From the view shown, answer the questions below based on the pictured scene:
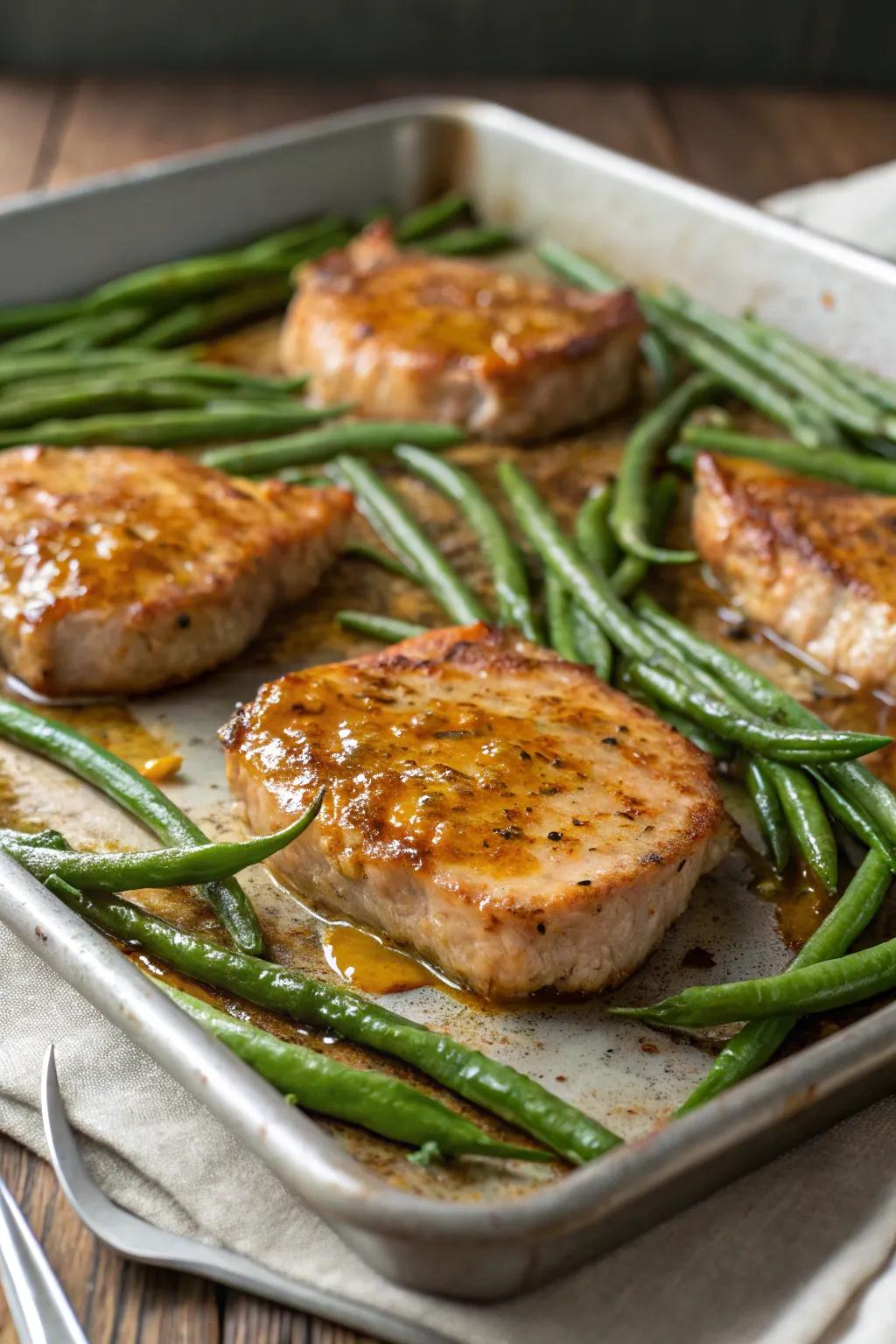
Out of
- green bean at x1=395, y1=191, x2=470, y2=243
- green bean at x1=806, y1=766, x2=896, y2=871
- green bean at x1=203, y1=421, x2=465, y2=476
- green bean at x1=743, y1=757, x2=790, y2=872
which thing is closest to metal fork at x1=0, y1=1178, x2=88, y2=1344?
green bean at x1=743, y1=757, x2=790, y2=872

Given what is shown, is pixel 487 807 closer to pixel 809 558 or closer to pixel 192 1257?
pixel 192 1257

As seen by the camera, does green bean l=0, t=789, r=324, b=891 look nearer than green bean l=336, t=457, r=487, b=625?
Yes

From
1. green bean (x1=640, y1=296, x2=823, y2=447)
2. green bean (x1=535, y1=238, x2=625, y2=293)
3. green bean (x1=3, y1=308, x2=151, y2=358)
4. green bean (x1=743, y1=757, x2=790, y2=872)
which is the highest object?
green bean (x1=535, y1=238, x2=625, y2=293)

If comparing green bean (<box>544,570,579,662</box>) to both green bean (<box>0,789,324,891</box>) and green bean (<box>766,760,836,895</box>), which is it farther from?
green bean (<box>0,789,324,891</box>)

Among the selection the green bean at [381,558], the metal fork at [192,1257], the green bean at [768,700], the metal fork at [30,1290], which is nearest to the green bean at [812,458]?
the green bean at [768,700]

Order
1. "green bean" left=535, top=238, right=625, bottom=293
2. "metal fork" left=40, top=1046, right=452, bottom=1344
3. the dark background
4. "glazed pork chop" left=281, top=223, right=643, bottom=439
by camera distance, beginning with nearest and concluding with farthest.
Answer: "metal fork" left=40, top=1046, right=452, bottom=1344 < "glazed pork chop" left=281, top=223, right=643, bottom=439 < "green bean" left=535, top=238, right=625, bottom=293 < the dark background

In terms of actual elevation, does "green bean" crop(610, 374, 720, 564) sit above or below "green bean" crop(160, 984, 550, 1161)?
above

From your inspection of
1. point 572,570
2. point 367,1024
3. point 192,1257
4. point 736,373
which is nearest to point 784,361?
point 736,373
